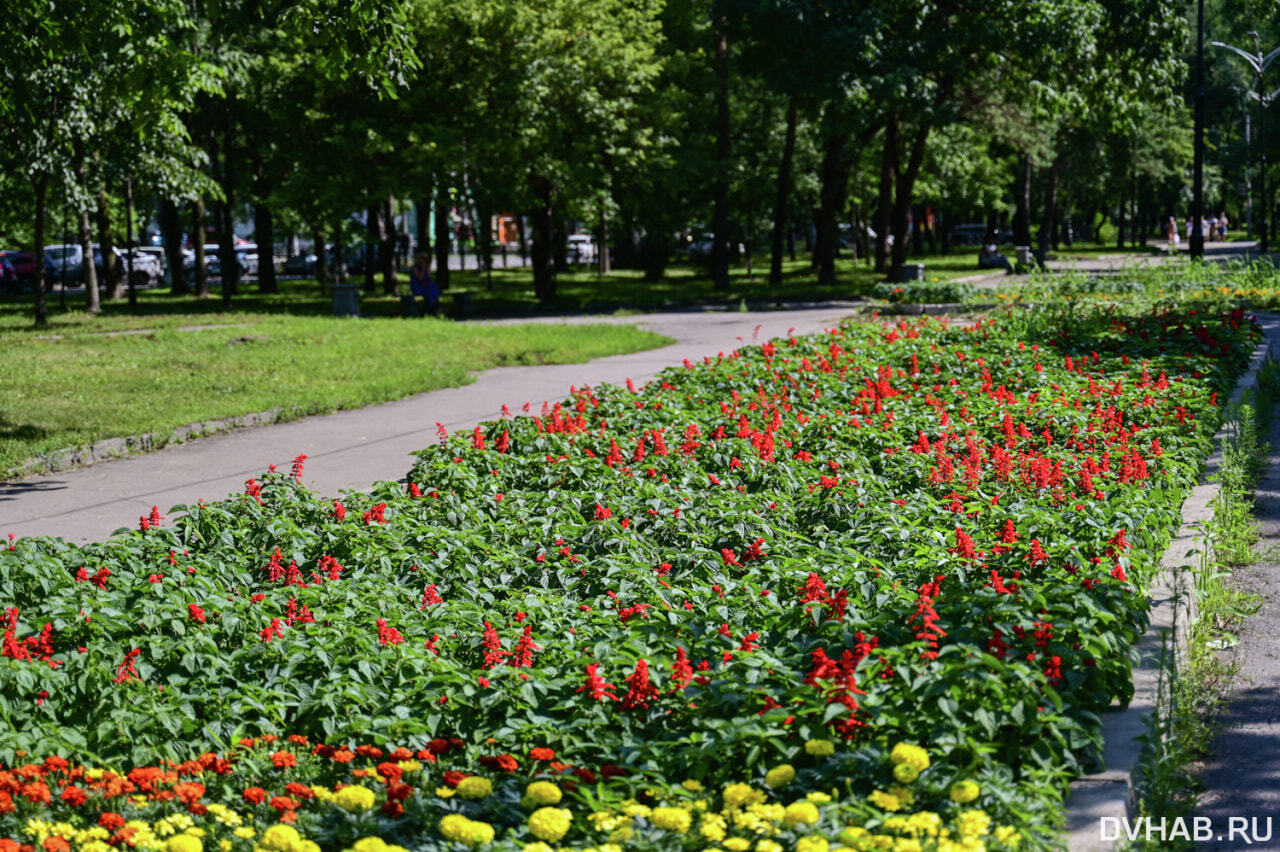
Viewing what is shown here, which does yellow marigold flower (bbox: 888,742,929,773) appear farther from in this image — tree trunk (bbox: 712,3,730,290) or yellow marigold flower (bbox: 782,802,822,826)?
tree trunk (bbox: 712,3,730,290)

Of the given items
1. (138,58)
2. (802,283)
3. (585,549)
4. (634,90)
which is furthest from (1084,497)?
(802,283)

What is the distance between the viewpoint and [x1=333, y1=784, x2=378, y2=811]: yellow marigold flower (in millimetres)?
3637

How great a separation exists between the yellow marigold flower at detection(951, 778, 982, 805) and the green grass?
8.80 m

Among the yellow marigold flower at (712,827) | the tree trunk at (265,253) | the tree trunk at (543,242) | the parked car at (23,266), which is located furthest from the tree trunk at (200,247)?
the yellow marigold flower at (712,827)

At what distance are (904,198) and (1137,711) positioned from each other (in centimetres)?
2838

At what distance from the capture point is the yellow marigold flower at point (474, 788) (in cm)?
372

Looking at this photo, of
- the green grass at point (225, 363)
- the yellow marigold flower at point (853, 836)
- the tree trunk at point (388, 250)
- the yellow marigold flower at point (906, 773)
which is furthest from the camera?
the tree trunk at point (388, 250)

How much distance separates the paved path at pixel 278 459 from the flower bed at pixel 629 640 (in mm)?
1602

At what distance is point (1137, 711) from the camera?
14.5 feet

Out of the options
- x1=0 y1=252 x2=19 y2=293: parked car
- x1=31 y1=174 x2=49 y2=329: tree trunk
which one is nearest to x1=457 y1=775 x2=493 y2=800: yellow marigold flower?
x1=31 y1=174 x2=49 y2=329: tree trunk

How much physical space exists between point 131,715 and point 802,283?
33590mm

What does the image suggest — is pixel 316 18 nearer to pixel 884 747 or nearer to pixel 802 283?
pixel 884 747

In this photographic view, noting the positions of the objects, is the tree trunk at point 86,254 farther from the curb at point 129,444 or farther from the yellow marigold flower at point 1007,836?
the yellow marigold flower at point 1007,836

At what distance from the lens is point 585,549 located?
6445 millimetres
